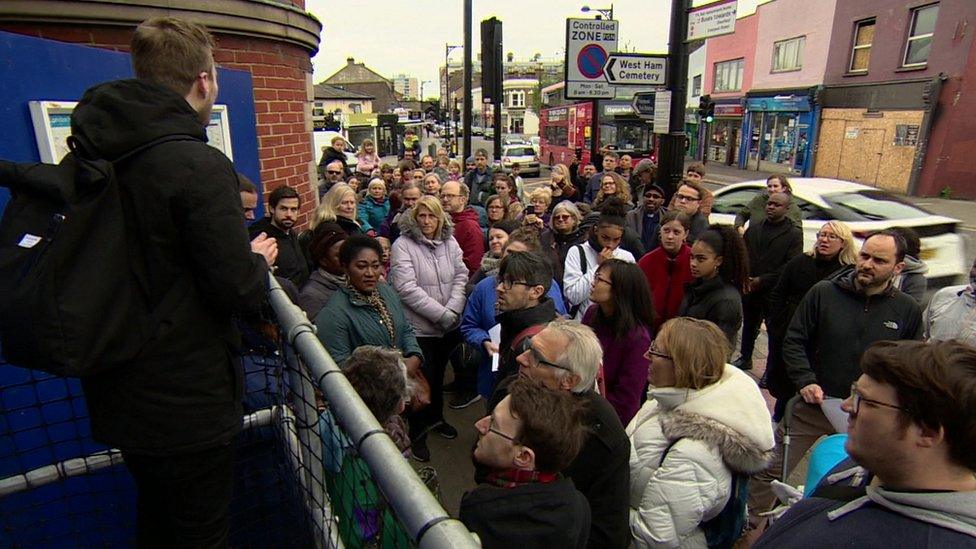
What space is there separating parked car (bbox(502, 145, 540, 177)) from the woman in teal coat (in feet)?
76.4

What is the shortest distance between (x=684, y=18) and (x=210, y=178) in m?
6.33

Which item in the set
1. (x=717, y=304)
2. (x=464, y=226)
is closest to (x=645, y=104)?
(x=464, y=226)

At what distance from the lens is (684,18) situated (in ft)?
20.6

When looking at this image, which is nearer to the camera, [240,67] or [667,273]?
[240,67]

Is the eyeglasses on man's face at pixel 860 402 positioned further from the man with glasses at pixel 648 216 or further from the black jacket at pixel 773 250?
the man with glasses at pixel 648 216

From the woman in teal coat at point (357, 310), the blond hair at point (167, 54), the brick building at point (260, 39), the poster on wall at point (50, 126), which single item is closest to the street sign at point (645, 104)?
the brick building at point (260, 39)

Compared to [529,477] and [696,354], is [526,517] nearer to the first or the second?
[529,477]

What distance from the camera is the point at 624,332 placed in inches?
121

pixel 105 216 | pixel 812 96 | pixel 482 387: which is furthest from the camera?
pixel 812 96

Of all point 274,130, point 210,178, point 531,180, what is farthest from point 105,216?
point 531,180

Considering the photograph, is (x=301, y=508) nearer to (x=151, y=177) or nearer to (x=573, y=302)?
(x=151, y=177)

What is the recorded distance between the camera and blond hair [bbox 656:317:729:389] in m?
2.29

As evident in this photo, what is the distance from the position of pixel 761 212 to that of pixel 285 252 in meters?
4.65

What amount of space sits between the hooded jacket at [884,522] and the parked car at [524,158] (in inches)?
986
